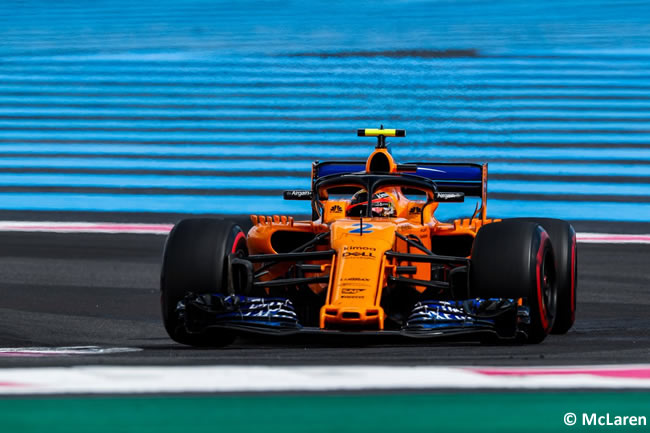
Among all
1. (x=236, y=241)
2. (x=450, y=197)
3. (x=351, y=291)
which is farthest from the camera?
(x=450, y=197)

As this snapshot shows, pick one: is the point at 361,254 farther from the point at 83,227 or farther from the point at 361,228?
the point at 83,227

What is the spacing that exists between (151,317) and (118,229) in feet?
18.6

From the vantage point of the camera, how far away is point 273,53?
909 inches

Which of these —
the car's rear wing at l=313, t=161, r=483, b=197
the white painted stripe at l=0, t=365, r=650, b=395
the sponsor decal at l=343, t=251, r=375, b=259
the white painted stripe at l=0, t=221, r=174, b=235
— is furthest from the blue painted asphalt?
the white painted stripe at l=0, t=365, r=650, b=395

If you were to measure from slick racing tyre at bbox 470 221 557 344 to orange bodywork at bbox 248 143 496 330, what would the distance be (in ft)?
1.84

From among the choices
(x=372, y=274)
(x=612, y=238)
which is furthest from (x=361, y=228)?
(x=612, y=238)

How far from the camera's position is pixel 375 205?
27.6 ft

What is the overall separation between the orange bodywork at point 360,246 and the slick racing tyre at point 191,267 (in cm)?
64

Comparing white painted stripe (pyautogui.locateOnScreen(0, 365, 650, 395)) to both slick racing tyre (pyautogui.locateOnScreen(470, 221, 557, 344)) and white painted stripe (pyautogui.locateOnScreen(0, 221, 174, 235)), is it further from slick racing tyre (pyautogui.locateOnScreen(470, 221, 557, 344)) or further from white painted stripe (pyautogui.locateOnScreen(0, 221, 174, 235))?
white painted stripe (pyautogui.locateOnScreen(0, 221, 174, 235))

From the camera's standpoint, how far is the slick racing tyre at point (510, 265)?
7.17 metres

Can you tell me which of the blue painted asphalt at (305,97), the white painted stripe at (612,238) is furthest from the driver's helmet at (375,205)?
the blue painted asphalt at (305,97)

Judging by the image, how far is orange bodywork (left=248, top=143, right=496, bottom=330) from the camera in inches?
278

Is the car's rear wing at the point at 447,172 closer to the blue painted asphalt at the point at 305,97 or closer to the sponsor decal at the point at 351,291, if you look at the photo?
the sponsor decal at the point at 351,291

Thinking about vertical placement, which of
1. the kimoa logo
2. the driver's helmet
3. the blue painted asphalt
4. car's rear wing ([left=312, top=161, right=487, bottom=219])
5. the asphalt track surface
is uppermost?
the blue painted asphalt
